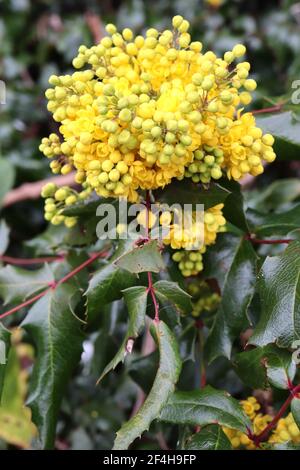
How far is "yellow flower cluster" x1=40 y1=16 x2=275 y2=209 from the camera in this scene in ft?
2.87

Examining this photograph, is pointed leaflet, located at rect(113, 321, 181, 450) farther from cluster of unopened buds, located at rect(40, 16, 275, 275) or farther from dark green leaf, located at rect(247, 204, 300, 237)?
dark green leaf, located at rect(247, 204, 300, 237)

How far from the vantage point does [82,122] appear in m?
0.91

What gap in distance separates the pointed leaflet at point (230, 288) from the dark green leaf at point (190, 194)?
17 cm

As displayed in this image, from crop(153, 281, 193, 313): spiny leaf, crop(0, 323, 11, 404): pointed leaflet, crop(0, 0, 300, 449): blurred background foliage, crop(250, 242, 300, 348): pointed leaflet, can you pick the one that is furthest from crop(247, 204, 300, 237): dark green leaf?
crop(0, 0, 300, 449): blurred background foliage

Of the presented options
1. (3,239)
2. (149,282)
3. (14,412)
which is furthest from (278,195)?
(14,412)

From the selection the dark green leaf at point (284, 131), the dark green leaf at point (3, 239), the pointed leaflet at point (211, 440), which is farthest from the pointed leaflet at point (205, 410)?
the dark green leaf at point (3, 239)

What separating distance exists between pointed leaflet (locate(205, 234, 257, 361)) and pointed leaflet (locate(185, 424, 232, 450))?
146 mm

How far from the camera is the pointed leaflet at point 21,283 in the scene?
1145 millimetres

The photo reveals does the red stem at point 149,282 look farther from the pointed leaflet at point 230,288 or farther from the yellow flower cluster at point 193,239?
the pointed leaflet at point 230,288

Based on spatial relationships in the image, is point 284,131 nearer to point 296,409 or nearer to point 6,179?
point 296,409

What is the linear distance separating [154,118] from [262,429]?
588mm

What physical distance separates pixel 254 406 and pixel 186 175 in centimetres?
45

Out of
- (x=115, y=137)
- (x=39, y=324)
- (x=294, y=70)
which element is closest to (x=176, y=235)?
(x=115, y=137)

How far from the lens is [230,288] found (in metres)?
1.10
